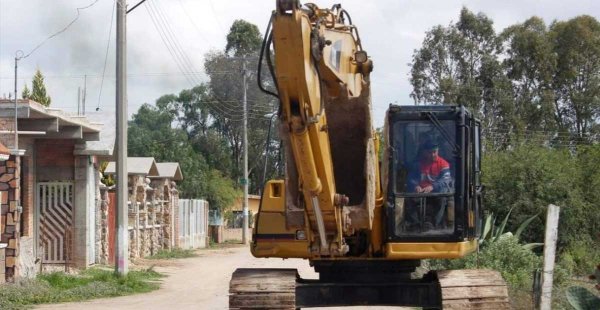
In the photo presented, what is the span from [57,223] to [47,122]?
4156 millimetres

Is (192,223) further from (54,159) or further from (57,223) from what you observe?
(54,159)

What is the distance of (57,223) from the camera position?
26.2 meters

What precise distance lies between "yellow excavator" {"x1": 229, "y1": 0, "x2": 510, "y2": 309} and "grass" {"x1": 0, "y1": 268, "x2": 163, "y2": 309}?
8225mm

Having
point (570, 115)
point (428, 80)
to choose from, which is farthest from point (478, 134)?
point (570, 115)

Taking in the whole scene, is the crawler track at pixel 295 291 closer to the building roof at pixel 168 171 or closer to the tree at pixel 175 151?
the building roof at pixel 168 171

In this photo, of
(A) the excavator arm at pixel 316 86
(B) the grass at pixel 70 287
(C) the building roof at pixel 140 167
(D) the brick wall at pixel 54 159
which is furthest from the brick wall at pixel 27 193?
(A) the excavator arm at pixel 316 86

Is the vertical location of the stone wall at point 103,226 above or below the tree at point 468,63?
below

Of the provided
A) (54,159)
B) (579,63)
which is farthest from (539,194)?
(579,63)

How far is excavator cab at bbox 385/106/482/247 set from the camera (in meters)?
11.2

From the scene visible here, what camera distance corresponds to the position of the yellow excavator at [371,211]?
395 inches

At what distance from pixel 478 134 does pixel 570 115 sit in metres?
40.9

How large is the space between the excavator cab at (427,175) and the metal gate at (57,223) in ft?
54.0

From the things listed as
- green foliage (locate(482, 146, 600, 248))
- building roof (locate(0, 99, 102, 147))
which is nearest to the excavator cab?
building roof (locate(0, 99, 102, 147))

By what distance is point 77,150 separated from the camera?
85.4 feet
